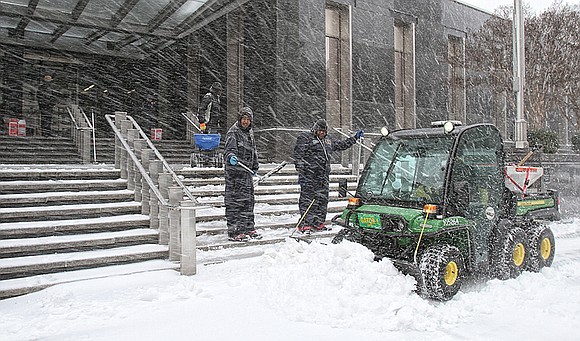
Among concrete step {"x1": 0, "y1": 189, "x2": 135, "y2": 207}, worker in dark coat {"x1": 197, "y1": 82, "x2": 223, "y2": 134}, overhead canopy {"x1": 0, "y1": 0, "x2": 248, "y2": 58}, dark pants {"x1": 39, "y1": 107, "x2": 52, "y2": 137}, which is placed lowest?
concrete step {"x1": 0, "y1": 189, "x2": 135, "y2": 207}

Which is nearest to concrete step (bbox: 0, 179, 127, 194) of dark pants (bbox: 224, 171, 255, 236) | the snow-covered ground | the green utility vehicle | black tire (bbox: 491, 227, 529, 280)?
dark pants (bbox: 224, 171, 255, 236)

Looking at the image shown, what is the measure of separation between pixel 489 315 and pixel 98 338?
12.0 feet

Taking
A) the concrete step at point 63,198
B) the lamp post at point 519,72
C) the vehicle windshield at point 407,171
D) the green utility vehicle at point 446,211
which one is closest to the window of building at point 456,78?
the lamp post at point 519,72

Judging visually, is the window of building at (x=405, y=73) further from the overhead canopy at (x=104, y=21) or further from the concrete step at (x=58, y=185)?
the concrete step at (x=58, y=185)

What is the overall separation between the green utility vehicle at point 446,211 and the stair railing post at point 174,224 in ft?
6.79

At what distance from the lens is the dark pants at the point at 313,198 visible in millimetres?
8391

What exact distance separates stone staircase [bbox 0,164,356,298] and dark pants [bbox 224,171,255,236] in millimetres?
317

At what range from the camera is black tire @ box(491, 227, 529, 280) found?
5.76 m

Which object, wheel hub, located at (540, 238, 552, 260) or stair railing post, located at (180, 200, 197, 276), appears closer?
stair railing post, located at (180, 200, 197, 276)

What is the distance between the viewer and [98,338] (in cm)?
425

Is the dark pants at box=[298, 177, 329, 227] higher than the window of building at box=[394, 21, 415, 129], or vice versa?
the window of building at box=[394, 21, 415, 129]

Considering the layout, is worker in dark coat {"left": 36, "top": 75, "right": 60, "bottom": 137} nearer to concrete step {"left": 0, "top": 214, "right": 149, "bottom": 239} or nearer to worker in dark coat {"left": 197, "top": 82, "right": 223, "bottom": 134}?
worker in dark coat {"left": 197, "top": 82, "right": 223, "bottom": 134}

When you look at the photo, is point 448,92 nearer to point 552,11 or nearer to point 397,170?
point 552,11

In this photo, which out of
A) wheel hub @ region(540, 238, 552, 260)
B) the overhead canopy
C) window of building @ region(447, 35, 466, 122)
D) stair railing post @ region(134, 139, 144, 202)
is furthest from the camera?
window of building @ region(447, 35, 466, 122)
